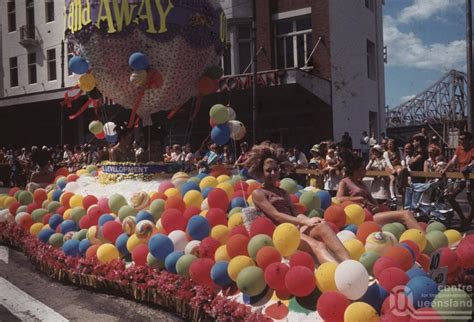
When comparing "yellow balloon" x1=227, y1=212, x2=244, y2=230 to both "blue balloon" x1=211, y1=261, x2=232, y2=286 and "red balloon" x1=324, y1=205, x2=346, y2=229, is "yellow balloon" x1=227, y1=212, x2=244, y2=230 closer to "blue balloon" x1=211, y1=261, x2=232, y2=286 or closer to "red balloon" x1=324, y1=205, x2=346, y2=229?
"blue balloon" x1=211, y1=261, x2=232, y2=286

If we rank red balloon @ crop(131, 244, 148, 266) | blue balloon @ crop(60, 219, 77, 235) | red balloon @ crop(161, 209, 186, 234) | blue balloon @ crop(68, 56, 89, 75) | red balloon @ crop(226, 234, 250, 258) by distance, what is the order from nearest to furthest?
1. red balloon @ crop(226, 234, 250, 258)
2. red balloon @ crop(131, 244, 148, 266)
3. red balloon @ crop(161, 209, 186, 234)
4. blue balloon @ crop(60, 219, 77, 235)
5. blue balloon @ crop(68, 56, 89, 75)

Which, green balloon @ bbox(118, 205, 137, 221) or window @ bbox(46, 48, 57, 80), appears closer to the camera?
green balloon @ bbox(118, 205, 137, 221)

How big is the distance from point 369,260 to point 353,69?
17.2 metres

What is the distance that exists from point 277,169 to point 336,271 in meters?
1.60

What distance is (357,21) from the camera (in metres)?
21.0

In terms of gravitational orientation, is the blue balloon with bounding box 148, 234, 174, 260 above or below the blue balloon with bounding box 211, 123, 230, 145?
below

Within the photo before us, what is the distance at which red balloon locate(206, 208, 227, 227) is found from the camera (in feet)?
17.9

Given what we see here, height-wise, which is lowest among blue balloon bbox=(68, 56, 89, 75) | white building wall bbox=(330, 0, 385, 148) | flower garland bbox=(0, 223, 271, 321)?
flower garland bbox=(0, 223, 271, 321)

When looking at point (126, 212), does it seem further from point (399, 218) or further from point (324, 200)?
point (399, 218)

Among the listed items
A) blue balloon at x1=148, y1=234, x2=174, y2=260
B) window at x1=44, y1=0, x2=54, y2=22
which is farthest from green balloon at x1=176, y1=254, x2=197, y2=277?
window at x1=44, y1=0, x2=54, y2=22

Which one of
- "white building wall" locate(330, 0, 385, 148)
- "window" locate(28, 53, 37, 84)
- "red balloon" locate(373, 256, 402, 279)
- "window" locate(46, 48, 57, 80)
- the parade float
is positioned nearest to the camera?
the parade float

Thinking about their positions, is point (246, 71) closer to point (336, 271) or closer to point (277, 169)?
point (277, 169)

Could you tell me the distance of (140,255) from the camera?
17.6 ft

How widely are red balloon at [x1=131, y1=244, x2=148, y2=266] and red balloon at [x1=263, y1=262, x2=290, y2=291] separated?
1.77 m
